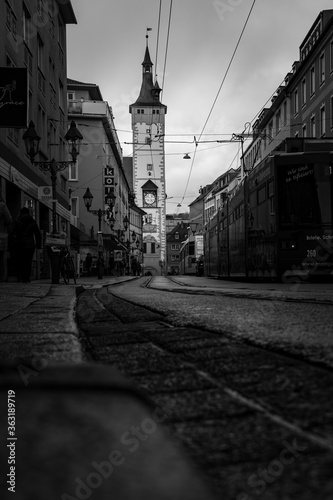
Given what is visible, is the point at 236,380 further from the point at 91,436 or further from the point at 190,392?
the point at 91,436

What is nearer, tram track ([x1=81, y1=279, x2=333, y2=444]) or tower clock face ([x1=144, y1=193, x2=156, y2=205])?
tram track ([x1=81, y1=279, x2=333, y2=444])

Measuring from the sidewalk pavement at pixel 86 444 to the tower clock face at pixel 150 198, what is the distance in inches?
4228

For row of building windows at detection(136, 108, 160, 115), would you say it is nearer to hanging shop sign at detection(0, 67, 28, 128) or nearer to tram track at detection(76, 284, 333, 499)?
hanging shop sign at detection(0, 67, 28, 128)

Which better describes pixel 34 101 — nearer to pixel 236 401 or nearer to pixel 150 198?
pixel 236 401

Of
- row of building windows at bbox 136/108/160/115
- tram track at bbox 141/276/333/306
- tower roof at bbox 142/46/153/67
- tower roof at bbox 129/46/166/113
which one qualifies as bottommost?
tram track at bbox 141/276/333/306

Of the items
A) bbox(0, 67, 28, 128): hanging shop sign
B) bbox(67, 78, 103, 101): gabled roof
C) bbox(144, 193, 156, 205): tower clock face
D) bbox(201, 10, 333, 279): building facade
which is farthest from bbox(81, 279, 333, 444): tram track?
bbox(144, 193, 156, 205): tower clock face

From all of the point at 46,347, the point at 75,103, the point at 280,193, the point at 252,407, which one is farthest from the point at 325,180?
the point at 75,103

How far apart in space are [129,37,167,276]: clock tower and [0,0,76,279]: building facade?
6965cm

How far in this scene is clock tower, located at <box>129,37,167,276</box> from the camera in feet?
338

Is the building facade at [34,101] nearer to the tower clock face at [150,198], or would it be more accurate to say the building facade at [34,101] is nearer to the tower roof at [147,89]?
the tower roof at [147,89]

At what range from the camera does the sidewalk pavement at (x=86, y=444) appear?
721 millimetres

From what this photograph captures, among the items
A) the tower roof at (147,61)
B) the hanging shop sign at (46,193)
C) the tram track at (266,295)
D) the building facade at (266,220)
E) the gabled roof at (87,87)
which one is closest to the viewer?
the tram track at (266,295)

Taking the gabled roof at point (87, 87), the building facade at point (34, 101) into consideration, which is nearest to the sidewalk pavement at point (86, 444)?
the building facade at point (34, 101)

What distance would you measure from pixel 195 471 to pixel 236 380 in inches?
24.6
